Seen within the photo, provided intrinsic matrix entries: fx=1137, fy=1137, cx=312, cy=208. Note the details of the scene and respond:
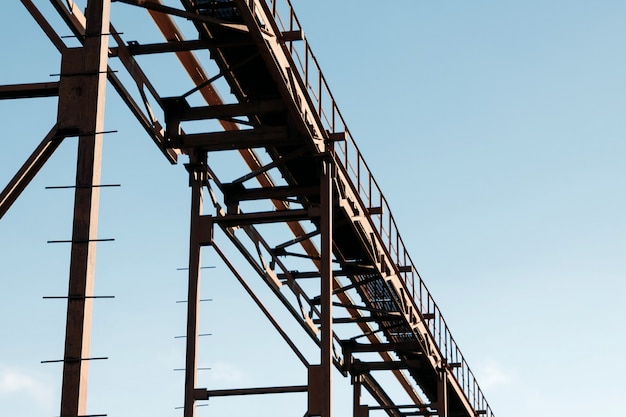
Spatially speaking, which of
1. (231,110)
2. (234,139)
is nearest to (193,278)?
(234,139)

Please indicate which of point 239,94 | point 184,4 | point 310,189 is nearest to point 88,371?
point 184,4

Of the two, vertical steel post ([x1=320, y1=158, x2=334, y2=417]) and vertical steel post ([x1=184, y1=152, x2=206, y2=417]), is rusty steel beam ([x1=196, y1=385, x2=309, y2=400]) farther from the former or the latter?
vertical steel post ([x1=320, y1=158, x2=334, y2=417])

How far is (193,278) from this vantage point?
22.0 meters

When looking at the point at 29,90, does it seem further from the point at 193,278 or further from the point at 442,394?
the point at 442,394

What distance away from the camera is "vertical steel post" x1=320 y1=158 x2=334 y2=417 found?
21.2 meters

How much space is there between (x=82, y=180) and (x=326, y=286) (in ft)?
32.7

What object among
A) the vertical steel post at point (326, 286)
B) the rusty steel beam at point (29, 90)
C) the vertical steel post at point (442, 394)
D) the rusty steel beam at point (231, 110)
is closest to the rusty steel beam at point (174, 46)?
the rusty steel beam at point (231, 110)

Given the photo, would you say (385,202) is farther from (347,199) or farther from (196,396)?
(196,396)

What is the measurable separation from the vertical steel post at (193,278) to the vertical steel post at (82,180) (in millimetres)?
8936

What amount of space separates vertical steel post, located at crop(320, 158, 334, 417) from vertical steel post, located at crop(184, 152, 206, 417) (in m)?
2.40

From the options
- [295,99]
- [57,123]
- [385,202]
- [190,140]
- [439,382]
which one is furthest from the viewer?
[439,382]

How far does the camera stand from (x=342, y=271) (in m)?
27.6

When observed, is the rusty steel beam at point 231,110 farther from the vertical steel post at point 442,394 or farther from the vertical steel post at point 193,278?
the vertical steel post at point 442,394

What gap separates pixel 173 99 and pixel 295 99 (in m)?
2.52
